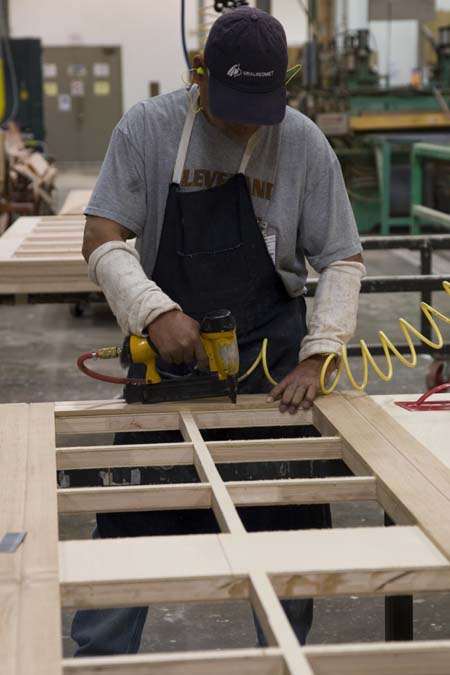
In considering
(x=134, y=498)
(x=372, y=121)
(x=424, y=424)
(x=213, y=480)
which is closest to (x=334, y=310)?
(x=424, y=424)

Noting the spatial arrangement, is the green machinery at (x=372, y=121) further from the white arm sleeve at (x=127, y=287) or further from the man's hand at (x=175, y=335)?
the man's hand at (x=175, y=335)

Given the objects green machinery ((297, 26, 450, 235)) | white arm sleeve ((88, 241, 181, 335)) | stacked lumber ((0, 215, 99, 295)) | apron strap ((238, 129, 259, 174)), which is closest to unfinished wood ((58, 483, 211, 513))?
white arm sleeve ((88, 241, 181, 335))

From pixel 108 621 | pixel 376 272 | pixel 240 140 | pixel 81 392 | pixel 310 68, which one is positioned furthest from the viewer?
pixel 310 68

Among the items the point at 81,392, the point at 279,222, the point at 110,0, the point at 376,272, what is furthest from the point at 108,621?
the point at 110,0

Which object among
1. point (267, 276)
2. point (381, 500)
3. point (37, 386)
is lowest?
point (37, 386)

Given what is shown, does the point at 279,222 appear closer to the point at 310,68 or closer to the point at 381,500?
the point at 381,500

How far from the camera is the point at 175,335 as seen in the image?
7.21ft

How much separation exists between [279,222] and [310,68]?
782 cm

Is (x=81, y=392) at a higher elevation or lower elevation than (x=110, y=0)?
lower

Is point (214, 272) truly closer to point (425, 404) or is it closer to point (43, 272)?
point (425, 404)

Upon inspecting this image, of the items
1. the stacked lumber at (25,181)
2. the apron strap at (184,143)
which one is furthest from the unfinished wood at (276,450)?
the stacked lumber at (25,181)

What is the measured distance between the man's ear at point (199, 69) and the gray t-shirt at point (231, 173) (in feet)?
0.31

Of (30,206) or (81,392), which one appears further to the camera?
(30,206)

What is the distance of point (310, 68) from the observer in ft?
32.6
